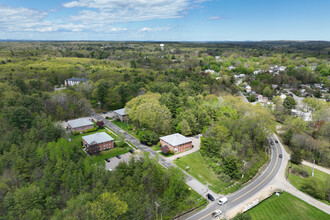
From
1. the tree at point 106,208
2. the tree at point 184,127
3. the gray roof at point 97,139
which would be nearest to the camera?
the tree at point 106,208

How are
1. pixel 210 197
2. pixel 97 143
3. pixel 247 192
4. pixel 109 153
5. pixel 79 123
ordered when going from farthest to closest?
1. pixel 79 123
2. pixel 109 153
3. pixel 97 143
4. pixel 247 192
5. pixel 210 197

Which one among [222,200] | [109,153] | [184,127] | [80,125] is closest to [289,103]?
[184,127]

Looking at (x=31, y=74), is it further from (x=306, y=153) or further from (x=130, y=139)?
(x=306, y=153)

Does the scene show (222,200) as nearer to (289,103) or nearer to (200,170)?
(200,170)

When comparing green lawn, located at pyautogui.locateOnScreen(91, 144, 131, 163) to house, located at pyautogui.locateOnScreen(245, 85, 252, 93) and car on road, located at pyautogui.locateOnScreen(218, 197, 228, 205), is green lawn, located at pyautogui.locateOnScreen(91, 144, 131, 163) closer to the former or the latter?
car on road, located at pyautogui.locateOnScreen(218, 197, 228, 205)

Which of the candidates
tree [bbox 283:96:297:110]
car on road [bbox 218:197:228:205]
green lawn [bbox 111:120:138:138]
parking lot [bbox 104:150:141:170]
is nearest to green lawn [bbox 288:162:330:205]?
car on road [bbox 218:197:228:205]

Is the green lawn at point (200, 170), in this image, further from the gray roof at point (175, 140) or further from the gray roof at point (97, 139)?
the gray roof at point (97, 139)

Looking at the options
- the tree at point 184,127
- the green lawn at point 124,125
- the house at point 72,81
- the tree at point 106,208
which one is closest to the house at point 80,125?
the green lawn at point 124,125
